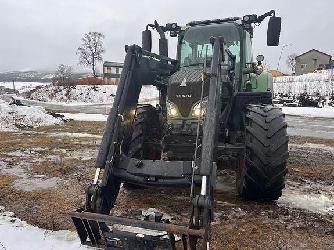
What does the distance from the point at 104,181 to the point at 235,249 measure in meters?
1.65

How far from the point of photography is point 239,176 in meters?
5.71

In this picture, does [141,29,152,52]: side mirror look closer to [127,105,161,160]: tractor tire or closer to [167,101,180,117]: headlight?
[127,105,161,160]: tractor tire

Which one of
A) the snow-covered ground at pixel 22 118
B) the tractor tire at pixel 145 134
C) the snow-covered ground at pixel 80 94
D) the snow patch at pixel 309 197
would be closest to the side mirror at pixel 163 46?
the tractor tire at pixel 145 134

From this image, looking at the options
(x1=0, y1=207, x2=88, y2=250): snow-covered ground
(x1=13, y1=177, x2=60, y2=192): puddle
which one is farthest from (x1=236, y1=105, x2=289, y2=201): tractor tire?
(x1=13, y1=177, x2=60, y2=192): puddle

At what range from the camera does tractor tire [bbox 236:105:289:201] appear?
5188 millimetres

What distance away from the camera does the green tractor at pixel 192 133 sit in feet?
12.8

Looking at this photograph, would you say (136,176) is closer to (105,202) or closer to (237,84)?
(105,202)

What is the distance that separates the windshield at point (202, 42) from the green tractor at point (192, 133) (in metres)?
0.02

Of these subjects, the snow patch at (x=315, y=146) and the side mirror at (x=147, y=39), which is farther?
the snow patch at (x=315, y=146)

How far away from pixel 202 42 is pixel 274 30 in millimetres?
1290

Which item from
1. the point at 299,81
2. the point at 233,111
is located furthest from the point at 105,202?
the point at 299,81

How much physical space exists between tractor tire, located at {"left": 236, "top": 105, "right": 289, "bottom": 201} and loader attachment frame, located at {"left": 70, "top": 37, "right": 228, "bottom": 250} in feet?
2.89

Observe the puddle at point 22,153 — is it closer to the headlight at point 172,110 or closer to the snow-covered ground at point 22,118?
the headlight at point 172,110

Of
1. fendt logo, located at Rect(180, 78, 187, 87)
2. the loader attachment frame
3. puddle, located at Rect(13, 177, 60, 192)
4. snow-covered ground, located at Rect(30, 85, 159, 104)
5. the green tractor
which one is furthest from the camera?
snow-covered ground, located at Rect(30, 85, 159, 104)
